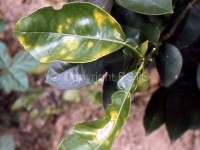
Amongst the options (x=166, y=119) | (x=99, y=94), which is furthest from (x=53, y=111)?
(x=166, y=119)

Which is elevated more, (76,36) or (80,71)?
(76,36)

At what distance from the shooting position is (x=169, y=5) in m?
0.85

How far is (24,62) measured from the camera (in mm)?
1480

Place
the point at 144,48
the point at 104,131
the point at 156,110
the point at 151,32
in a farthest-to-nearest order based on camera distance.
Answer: the point at 156,110
the point at 151,32
the point at 144,48
the point at 104,131

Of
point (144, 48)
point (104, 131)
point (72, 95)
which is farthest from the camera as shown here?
point (72, 95)

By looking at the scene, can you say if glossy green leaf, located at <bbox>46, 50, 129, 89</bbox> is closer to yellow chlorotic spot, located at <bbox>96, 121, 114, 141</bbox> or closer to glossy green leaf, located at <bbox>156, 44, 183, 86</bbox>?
glossy green leaf, located at <bbox>156, 44, 183, 86</bbox>

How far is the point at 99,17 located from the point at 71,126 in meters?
1.13

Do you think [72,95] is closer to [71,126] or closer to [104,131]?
[71,126]

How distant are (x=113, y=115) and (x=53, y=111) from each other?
1.21 m

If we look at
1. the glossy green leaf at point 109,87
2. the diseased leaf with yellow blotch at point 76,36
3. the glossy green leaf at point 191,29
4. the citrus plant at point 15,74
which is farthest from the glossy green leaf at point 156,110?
the diseased leaf with yellow blotch at point 76,36

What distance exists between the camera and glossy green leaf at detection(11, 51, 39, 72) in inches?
57.9

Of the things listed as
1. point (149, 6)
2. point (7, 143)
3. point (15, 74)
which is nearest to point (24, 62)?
point (15, 74)

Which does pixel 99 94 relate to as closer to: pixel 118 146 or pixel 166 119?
pixel 118 146

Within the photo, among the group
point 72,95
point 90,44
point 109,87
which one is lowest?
point 72,95
